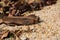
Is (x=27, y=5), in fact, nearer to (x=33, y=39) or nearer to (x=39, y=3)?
(x=39, y=3)

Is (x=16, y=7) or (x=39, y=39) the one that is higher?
(x=16, y=7)

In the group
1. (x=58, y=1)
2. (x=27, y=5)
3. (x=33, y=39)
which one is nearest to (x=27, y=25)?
(x=33, y=39)

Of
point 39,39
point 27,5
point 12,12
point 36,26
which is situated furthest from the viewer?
point 27,5

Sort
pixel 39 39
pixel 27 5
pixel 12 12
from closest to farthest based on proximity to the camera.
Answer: pixel 39 39
pixel 12 12
pixel 27 5

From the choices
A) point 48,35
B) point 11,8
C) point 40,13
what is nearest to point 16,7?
point 11,8

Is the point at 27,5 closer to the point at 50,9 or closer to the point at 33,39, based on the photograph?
the point at 50,9

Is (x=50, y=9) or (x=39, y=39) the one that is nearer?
(x=39, y=39)
